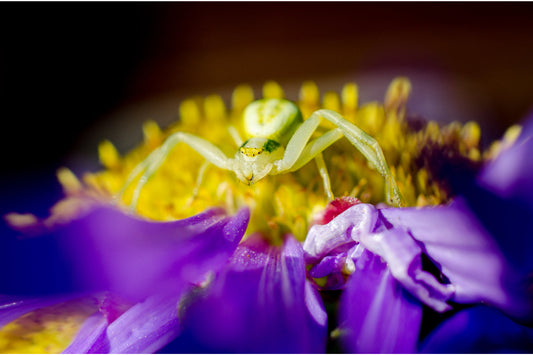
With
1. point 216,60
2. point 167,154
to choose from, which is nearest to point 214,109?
point 167,154

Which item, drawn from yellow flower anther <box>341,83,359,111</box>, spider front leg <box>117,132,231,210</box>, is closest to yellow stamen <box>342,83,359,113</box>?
yellow flower anther <box>341,83,359,111</box>

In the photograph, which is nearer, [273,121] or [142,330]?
[142,330]

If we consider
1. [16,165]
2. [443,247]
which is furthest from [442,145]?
[16,165]

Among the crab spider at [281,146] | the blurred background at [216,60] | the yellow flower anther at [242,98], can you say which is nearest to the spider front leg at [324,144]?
the crab spider at [281,146]

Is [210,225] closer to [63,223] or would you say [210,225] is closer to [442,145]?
[63,223]

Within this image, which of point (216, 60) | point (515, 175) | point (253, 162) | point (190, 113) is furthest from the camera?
point (216, 60)

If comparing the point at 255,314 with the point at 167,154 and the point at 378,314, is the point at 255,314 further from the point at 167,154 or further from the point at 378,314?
the point at 167,154

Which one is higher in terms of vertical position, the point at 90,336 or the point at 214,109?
the point at 214,109
